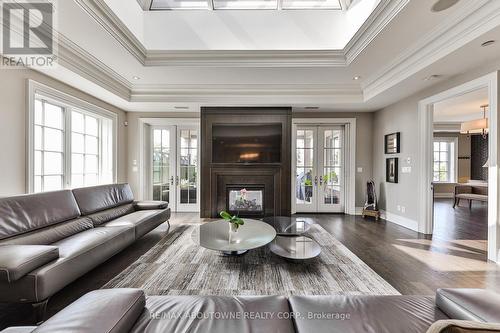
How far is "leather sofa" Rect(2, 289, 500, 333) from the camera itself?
93cm

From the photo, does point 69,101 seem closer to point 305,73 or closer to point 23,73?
point 23,73

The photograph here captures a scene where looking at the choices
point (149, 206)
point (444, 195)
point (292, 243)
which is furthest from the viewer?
point (444, 195)

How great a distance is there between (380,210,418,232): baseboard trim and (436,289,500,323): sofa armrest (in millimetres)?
3553

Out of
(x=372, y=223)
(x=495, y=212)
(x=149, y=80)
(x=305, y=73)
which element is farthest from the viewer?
(x=372, y=223)

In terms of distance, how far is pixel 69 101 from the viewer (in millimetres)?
3607

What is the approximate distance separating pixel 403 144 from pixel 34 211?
19.5ft

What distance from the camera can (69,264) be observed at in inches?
76.3

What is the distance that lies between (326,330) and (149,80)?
4596mm

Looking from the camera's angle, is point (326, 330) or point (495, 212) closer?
point (326, 330)

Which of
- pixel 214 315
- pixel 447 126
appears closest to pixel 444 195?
pixel 447 126

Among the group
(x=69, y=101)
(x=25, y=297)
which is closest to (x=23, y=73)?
(x=69, y=101)

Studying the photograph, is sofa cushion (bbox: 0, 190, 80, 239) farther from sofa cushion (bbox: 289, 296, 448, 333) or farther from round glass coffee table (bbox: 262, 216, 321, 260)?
sofa cushion (bbox: 289, 296, 448, 333)

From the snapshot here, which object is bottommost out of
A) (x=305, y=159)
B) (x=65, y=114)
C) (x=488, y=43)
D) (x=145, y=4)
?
(x=305, y=159)

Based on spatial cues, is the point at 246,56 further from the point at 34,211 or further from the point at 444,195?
the point at 444,195
